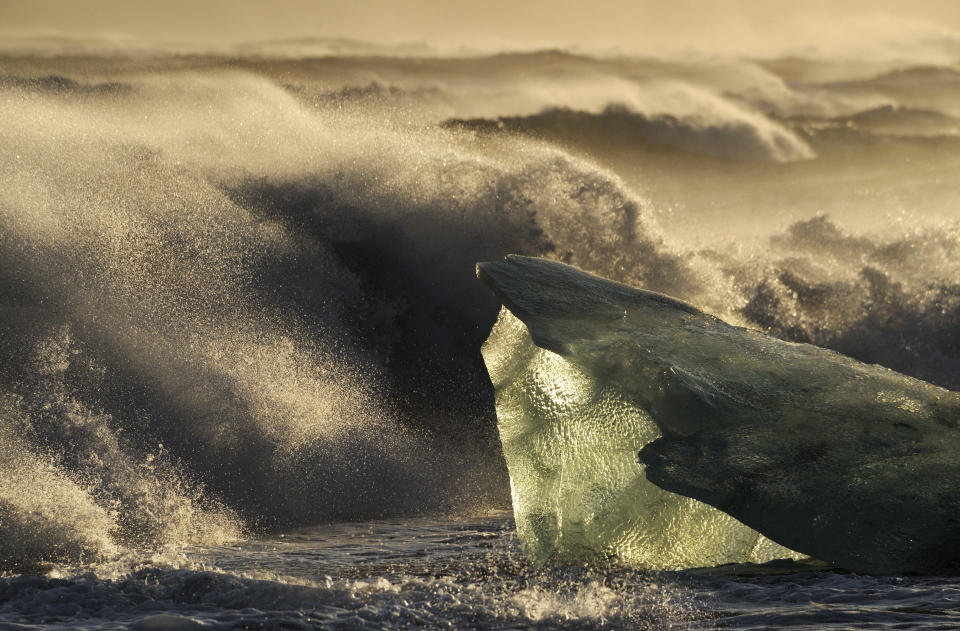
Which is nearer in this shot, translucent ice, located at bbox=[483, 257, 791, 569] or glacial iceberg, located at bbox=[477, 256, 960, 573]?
glacial iceberg, located at bbox=[477, 256, 960, 573]

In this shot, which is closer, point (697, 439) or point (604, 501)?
point (697, 439)

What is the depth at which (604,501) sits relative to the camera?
749 cm

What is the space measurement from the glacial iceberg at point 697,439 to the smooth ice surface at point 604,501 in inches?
0.4

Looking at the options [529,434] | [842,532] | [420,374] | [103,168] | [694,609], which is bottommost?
[694,609]

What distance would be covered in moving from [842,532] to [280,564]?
4385 mm

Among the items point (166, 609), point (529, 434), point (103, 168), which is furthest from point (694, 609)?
point (103, 168)

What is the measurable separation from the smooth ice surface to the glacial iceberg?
0.01 m

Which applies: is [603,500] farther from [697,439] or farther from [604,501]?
[697,439]

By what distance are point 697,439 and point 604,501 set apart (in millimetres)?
1003

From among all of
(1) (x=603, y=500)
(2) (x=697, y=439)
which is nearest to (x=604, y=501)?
(1) (x=603, y=500)

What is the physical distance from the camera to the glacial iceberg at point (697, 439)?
6.69m

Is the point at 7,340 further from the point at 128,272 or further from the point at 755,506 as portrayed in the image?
the point at 755,506

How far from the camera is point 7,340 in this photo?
1552 cm

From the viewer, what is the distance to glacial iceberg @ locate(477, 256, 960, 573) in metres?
6.69
